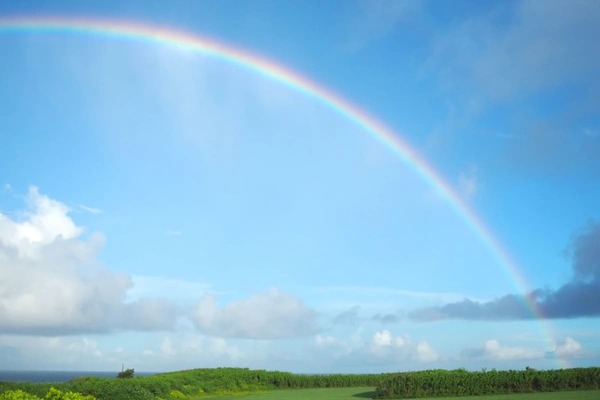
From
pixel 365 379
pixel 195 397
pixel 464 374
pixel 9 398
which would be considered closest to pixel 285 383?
pixel 365 379

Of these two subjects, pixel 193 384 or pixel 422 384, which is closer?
pixel 422 384

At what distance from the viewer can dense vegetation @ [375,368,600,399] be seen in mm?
39969

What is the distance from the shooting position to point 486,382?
40781 mm

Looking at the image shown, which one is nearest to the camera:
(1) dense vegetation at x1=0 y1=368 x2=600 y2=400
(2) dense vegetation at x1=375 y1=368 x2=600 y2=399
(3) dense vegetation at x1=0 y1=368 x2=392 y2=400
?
(3) dense vegetation at x1=0 y1=368 x2=392 y2=400

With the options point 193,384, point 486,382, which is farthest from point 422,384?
point 193,384

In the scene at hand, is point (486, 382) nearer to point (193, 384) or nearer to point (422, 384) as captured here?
point (422, 384)

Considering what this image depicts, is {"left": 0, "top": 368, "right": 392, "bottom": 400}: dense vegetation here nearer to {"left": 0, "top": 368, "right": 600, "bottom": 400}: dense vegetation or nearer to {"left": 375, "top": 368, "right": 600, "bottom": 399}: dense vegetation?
{"left": 0, "top": 368, "right": 600, "bottom": 400}: dense vegetation

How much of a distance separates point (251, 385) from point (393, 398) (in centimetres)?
2021

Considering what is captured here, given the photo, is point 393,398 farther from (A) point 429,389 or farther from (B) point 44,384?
(B) point 44,384

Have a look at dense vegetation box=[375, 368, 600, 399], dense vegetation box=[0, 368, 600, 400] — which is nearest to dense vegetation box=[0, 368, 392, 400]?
dense vegetation box=[0, 368, 600, 400]

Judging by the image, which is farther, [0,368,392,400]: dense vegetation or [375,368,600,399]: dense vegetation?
[375,368,600,399]: dense vegetation

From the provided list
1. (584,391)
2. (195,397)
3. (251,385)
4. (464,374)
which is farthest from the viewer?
(251,385)

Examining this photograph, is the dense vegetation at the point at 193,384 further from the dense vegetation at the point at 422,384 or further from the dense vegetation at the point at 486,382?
the dense vegetation at the point at 486,382

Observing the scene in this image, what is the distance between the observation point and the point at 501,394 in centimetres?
3944
